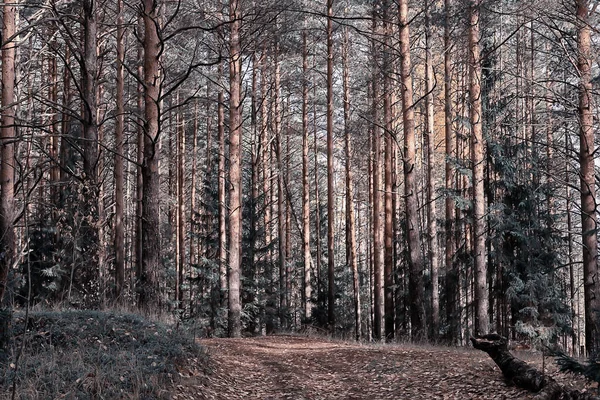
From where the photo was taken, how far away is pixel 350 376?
8.01 m

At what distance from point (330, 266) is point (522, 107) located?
1142 centimetres

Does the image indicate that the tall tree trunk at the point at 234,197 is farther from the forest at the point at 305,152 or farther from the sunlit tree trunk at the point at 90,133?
the sunlit tree trunk at the point at 90,133

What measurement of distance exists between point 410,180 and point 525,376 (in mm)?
6905

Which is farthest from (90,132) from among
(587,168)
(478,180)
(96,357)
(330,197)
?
(330,197)

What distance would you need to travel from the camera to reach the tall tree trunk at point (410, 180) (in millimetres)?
12383

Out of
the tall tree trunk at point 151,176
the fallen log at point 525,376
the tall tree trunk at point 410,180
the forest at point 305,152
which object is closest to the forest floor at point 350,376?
the fallen log at point 525,376

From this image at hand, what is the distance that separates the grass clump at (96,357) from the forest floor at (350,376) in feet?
1.25

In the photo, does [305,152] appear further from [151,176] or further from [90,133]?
[151,176]

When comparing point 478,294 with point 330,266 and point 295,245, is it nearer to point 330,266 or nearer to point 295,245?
point 330,266

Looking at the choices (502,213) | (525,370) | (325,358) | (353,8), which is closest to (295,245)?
(353,8)

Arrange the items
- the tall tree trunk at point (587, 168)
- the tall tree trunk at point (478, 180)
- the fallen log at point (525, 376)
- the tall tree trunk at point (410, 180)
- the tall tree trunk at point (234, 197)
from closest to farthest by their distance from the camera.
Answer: the fallen log at point (525, 376)
the tall tree trunk at point (587, 168)
the tall tree trunk at point (410, 180)
the tall tree trunk at point (478, 180)
the tall tree trunk at point (234, 197)

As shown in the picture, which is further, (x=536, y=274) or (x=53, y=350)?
(x=536, y=274)

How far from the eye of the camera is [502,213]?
15.6m

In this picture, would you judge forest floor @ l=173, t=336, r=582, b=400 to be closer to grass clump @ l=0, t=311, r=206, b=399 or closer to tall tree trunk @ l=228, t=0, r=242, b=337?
grass clump @ l=0, t=311, r=206, b=399
